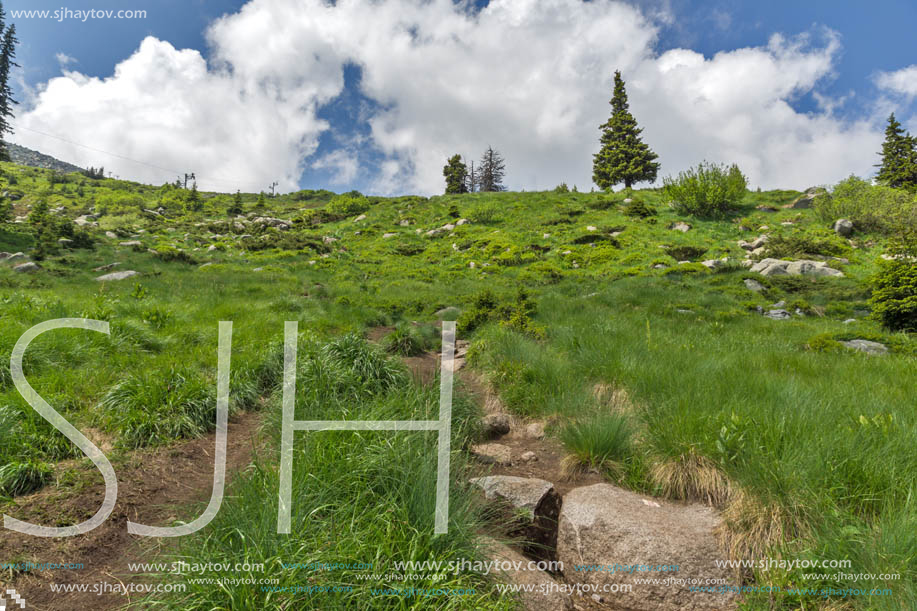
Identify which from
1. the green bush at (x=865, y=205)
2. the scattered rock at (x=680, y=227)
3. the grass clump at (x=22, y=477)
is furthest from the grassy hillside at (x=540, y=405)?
the scattered rock at (x=680, y=227)

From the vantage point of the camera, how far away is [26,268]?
14555 millimetres

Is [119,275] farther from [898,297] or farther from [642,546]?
[898,297]

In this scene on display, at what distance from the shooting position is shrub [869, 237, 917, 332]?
9312 mm

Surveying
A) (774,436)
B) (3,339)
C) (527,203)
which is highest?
(527,203)

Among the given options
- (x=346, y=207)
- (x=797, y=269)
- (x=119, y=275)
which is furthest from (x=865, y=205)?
(x=346, y=207)

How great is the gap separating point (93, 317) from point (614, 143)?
50825 mm

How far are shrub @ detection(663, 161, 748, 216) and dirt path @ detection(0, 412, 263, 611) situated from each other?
33.6 metres

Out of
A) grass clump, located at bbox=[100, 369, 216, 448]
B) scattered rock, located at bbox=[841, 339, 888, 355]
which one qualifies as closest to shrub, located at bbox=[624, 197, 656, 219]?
scattered rock, located at bbox=[841, 339, 888, 355]

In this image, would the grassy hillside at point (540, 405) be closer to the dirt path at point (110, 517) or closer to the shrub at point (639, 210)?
the dirt path at point (110, 517)

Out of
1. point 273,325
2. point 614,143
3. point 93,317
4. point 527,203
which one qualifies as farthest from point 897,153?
point 93,317

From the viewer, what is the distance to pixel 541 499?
10.5ft

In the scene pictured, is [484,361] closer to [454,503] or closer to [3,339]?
[454,503]

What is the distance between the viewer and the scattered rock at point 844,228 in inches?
866

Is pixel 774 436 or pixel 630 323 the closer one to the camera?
pixel 774 436
